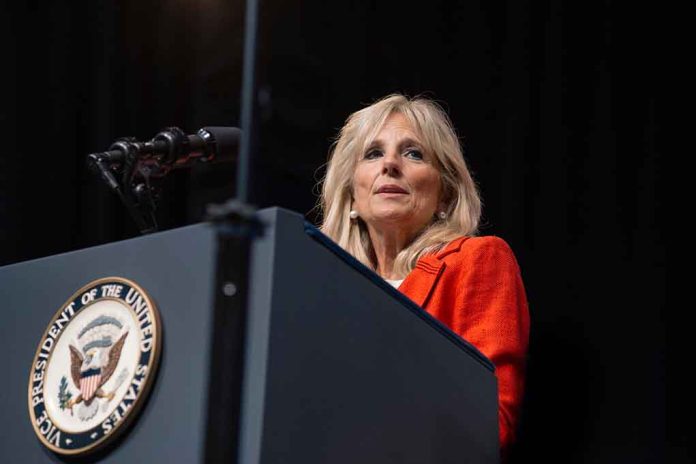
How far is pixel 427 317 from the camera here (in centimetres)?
142

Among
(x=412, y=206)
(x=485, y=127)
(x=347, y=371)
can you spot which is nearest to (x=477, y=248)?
(x=412, y=206)

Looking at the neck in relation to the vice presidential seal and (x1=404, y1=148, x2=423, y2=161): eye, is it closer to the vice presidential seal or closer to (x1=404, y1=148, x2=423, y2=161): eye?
(x1=404, y1=148, x2=423, y2=161): eye

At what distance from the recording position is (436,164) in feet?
8.21

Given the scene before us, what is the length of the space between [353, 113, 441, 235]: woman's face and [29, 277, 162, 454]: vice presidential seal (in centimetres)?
116

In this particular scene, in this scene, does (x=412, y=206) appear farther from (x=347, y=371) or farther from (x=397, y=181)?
(x=347, y=371)

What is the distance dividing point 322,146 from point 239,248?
7.25 ft

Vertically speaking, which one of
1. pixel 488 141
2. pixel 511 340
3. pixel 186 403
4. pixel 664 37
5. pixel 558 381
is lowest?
pixel 558 381

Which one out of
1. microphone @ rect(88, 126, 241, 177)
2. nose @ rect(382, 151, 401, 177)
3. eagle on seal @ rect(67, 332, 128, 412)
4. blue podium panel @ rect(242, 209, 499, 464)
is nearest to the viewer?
blue podium panel @ rect(242, 209, 499, 464)

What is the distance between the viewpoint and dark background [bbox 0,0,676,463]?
2.35 m

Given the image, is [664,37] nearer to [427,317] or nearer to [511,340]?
[511,340]

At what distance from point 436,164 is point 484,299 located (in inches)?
21.0

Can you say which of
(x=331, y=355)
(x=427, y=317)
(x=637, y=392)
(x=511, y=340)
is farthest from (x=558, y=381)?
(x=331, y=355)

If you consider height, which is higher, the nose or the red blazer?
the nose

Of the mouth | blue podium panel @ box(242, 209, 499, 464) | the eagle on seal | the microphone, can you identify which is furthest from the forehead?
the eagle on seal
